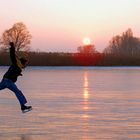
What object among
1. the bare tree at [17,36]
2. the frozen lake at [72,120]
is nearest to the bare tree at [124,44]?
the bare tree at [17,36]

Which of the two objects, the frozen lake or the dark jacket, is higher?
the dark jacket

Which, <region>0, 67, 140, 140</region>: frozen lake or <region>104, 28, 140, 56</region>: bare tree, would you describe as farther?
<region>104, 28, 140, 56</region>: bare tree

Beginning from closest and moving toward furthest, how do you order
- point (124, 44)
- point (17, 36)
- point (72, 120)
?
1. point (72, 120)
2. point (17, 36)
3. point (124, 44)

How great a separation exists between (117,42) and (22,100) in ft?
465

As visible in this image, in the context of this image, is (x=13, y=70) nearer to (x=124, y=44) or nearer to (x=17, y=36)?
(x=17, y=36)

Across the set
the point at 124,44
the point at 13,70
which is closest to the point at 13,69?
the point at 13,70

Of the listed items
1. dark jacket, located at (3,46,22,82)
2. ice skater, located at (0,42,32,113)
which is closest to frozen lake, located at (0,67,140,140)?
ice skater, located at (0,42,32,113)

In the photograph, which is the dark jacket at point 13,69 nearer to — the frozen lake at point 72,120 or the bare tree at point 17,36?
the frozen lake at point 72,120

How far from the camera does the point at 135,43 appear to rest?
5896 inches

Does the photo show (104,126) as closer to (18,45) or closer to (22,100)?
(22,100)

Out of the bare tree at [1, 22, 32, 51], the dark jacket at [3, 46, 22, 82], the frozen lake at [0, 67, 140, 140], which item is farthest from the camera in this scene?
the bare tree at [1, 22, 32, 51]

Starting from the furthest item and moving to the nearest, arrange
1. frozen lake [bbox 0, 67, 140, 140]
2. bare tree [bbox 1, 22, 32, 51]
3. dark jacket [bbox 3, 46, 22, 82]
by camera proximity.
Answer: bare tree [bbox 1, 22, 32, 51] → dark jacket [bbox 3, 46, 22, 82] → frozen lake [bbox 0, 67, 140, 140]

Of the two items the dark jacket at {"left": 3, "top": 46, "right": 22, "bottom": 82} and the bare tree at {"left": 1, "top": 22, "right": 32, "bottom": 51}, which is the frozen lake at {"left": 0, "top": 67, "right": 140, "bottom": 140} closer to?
the dark jacket at {"left": 3, "top": 46, "right": 22, "bottom": 82}

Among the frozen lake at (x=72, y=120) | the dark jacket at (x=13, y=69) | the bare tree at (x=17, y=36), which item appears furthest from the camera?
the bare tree at (x=17, y=36)
